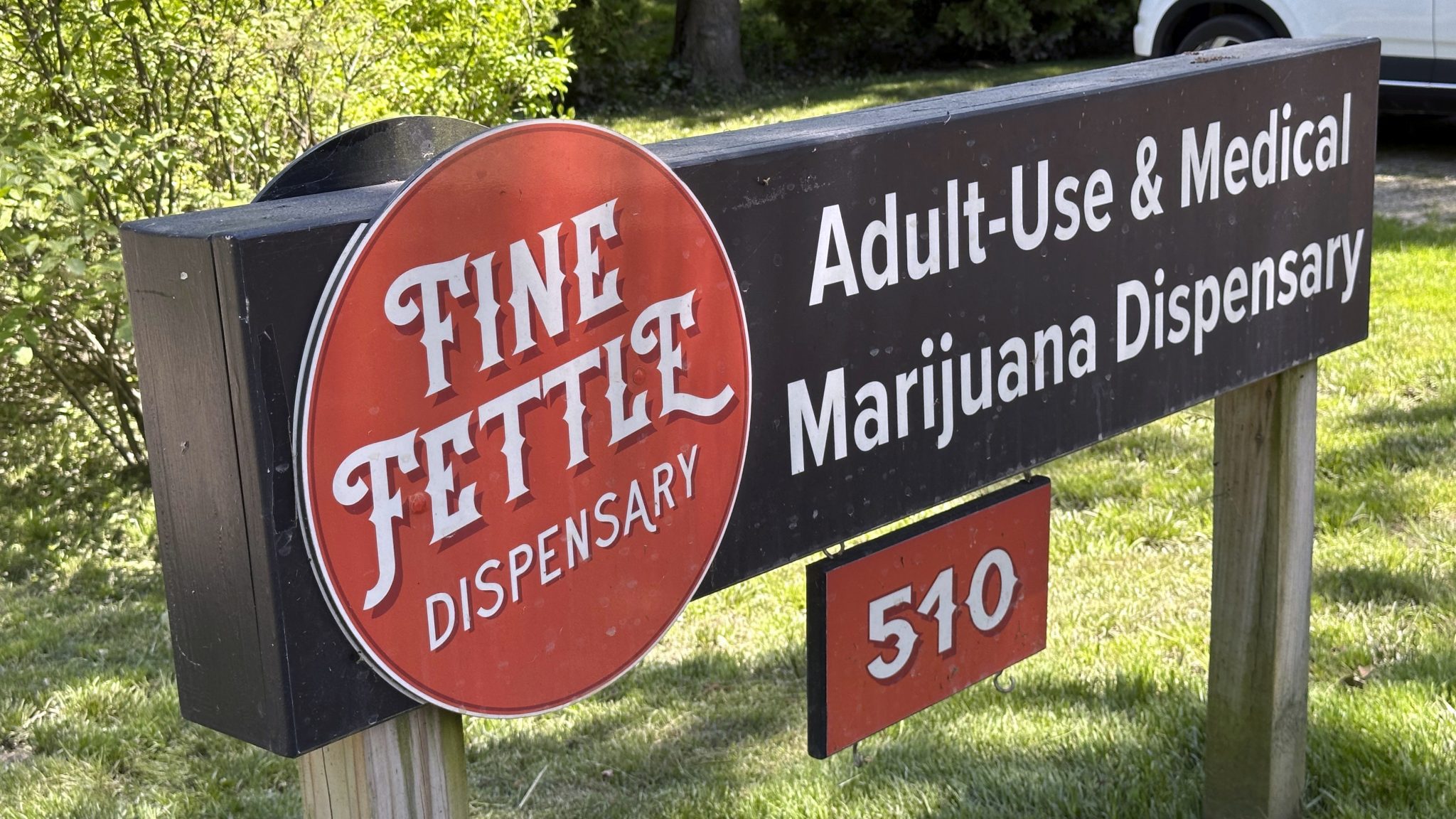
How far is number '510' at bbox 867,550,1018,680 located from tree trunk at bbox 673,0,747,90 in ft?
50.5

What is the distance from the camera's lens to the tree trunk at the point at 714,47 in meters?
17.4

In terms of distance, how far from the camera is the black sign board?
134 cm

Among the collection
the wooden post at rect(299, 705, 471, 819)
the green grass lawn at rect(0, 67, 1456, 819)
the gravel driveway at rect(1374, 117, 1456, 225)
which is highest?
the wooden post at rect(299, 705, 471, 819)

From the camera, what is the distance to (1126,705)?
341 cm

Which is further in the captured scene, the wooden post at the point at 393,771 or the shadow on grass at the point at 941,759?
the shadow on grass at the point at 941,759

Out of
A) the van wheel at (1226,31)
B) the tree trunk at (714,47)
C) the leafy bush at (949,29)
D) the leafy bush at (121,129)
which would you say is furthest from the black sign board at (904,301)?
the tree trunk at (714,47)

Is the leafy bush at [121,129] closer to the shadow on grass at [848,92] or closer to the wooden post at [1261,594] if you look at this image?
the wooden post at [1261,594]

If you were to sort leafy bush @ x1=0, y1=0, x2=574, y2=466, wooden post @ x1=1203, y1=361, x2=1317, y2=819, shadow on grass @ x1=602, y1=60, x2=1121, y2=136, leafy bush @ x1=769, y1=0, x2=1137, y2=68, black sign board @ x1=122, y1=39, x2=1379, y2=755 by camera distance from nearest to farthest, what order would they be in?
black sign board @ x1=122, y1=39, x2=1379, y2=755
wooden post @ x1=1203, y1=361, x2=1317, y2=819
leafy bush @ x1=0, y1=0, x2=574, y2=466
shadow on grass @ x1=602, y1=60, x2=1121, y2=136
leafy bush @ x1=769, y1=0, x2=1137, y2=68

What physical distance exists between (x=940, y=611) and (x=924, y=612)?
0.03 metres

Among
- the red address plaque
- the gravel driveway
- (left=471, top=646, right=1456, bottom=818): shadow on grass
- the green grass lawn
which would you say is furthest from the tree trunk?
the red address plaque

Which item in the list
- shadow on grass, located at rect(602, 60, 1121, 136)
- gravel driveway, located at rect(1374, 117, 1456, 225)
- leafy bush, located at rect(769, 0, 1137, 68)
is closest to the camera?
gravel driveway, located at rect(1374, 117, 1456, 225)

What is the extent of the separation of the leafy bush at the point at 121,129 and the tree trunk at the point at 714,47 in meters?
11.0

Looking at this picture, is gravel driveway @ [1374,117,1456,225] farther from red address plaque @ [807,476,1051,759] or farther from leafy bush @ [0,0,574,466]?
red address plaque @ [807,476,1051,759]

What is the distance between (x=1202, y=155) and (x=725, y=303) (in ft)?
3.29
